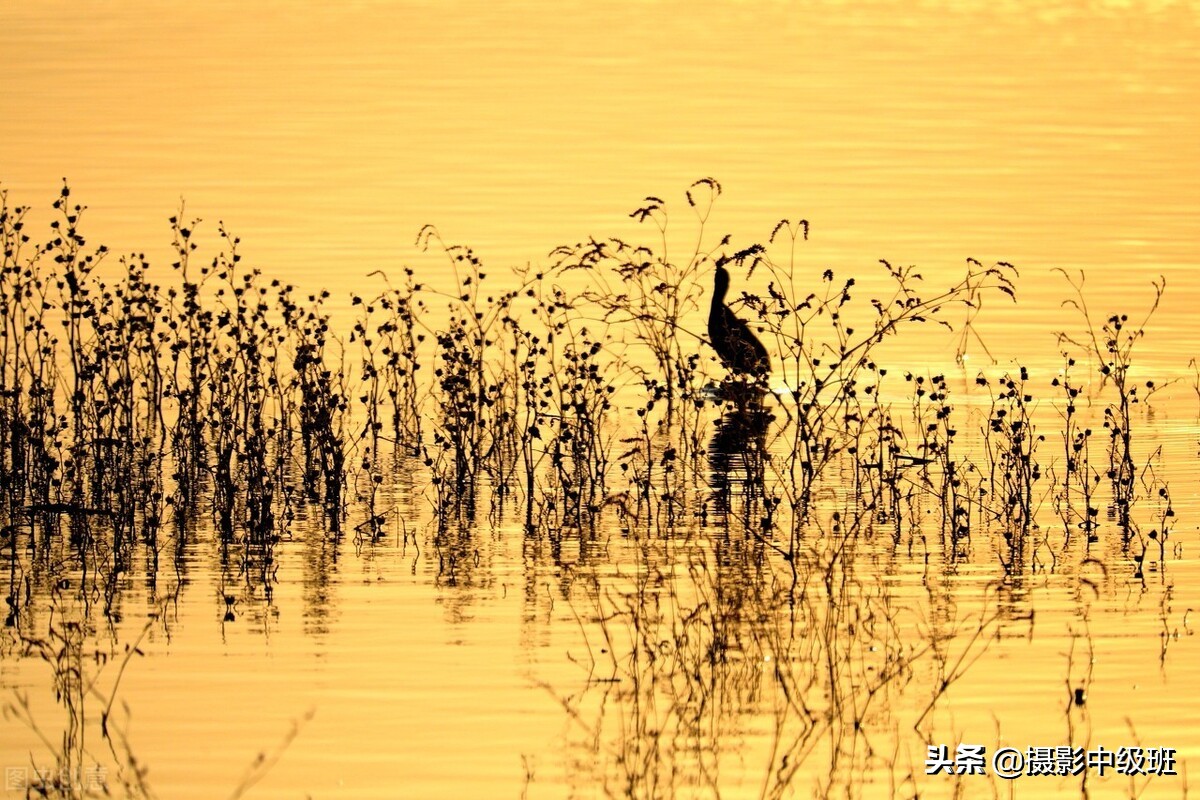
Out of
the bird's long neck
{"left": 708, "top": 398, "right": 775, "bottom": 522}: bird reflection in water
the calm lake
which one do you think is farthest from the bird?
{"left": 708, "top": 398, "right": 775, "bottom": 522}: bird reflection in water

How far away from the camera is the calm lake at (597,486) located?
914cm

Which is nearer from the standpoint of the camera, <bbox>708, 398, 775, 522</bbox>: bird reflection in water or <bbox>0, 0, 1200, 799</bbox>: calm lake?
<bbox>0, 0, 1200, 799</bbox>: calm lake

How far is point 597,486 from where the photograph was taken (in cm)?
1445

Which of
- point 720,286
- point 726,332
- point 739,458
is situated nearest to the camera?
point 739,458

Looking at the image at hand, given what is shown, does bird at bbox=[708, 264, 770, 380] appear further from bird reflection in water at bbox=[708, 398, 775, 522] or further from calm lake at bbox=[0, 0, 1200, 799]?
bird reflection in water at bbox=[708, 398, 775, 522]

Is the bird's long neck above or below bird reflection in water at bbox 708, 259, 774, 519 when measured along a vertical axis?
above

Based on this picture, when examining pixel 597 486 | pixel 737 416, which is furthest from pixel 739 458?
pixel 737 416

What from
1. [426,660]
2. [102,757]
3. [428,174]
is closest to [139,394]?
[426,660]

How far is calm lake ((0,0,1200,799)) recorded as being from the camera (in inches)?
360

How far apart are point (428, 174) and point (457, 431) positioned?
15.8 metres

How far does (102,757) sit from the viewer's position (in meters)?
8.82

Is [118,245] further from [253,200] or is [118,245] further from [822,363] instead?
[822,363]

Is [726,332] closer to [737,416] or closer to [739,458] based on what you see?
[737,416]

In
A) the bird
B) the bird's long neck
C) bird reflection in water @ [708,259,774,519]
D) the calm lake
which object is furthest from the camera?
the bird's long neck
